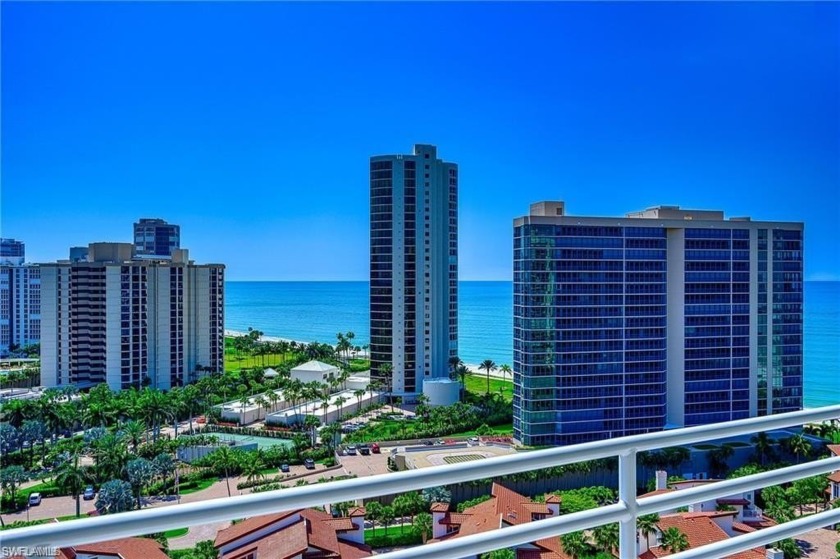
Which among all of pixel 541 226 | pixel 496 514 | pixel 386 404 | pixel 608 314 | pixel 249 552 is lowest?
pixel 386 404

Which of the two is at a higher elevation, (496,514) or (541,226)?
(541,226)

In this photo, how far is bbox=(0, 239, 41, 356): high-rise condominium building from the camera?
147 ft

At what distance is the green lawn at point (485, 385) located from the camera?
107 ft

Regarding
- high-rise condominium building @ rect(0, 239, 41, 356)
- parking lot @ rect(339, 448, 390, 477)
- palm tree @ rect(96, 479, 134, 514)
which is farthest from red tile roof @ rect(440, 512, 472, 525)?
high-rise condominium building @ rect(0, 239, 41, 356)

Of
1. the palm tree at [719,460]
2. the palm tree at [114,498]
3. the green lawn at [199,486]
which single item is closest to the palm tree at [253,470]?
the green lawn at [199,486]

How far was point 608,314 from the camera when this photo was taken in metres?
21.2

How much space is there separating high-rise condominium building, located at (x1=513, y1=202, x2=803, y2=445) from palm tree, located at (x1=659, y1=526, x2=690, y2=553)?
1509cm

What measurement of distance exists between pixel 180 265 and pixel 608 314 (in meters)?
22.1

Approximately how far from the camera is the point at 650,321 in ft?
70.7

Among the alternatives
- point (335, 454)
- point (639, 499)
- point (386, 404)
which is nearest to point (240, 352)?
point (386, 404)

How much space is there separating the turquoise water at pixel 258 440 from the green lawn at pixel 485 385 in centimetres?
Answer: 1136

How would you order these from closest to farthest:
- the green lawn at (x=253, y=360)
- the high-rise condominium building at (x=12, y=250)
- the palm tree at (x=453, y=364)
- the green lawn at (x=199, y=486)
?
1. the green lawn at (x=199, y=486)
2. the palm tree at (x=453, y=364)
3. the green lawn at (x=253, y=360)
4. the high-rise condominium building at (x=12, y=250)

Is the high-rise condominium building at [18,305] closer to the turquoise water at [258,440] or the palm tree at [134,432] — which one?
the turquoise water at [258,440]

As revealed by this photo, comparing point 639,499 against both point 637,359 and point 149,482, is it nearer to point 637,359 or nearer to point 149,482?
point 149,482
